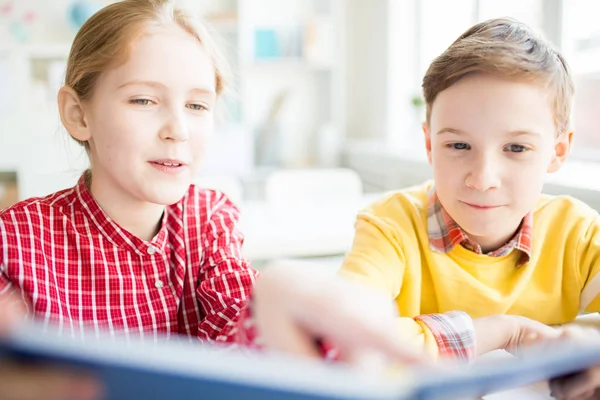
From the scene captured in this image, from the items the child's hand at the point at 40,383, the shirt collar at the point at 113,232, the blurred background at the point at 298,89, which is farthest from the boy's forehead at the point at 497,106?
the blurred background at the point at 298,89

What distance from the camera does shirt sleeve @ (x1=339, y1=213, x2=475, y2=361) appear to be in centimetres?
68

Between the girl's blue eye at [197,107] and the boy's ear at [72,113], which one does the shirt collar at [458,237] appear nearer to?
the girl's blue eye at [197,107]

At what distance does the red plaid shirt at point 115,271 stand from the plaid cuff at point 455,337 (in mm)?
264

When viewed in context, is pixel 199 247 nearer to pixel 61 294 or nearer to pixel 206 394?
pixel 61 294

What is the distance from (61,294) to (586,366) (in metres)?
0.70

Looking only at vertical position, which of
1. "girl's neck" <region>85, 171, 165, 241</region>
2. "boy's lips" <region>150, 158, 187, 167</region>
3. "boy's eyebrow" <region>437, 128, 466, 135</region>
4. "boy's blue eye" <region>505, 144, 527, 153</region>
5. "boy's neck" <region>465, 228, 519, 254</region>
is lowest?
"boy's neck" <region>465, 228, 519, 254</region>

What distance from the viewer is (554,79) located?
807mm

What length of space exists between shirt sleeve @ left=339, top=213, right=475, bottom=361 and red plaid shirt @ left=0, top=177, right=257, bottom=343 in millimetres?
179

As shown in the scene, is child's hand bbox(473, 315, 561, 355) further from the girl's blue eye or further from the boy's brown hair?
the girl's blue eye

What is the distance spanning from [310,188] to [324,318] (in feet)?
7.27

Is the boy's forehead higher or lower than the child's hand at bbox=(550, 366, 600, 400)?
higher

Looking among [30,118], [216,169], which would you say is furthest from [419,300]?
[30,118]

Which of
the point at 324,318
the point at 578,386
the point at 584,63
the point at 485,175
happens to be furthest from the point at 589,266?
the point at 584,63

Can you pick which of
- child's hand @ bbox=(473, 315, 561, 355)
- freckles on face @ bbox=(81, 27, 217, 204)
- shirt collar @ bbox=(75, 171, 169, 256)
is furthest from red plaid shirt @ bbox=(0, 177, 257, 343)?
child's hand @ bbox=(473, 315, 561, 355)
